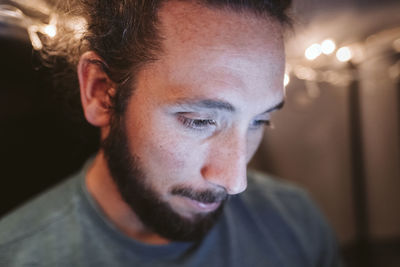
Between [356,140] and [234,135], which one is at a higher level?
[234,135]

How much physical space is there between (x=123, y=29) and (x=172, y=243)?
0.67 meters

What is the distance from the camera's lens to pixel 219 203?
1035 millimetres

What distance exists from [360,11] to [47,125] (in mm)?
1654

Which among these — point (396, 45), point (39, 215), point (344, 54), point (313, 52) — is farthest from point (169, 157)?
point (396, 45)

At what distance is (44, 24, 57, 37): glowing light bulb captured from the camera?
106 cm

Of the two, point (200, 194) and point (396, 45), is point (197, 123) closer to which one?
point (200, 194)

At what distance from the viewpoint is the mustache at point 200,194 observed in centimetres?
94

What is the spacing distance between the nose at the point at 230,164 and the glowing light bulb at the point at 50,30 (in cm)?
62

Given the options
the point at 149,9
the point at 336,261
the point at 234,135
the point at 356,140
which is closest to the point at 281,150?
the point at 356,140

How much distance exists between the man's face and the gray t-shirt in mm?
229

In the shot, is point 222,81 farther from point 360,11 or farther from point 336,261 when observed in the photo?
point 360,11

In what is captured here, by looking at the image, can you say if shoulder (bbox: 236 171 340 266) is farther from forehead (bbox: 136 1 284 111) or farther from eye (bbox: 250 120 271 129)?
forehead (bbox: 136 1 284 111)

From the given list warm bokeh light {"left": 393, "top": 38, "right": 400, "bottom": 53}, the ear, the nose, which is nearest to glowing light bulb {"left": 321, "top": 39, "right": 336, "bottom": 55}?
warm bokeh light {"left": 393, "top": 38, "right": 400, "bottom": 53}

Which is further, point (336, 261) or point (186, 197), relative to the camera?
point (336, 261)
